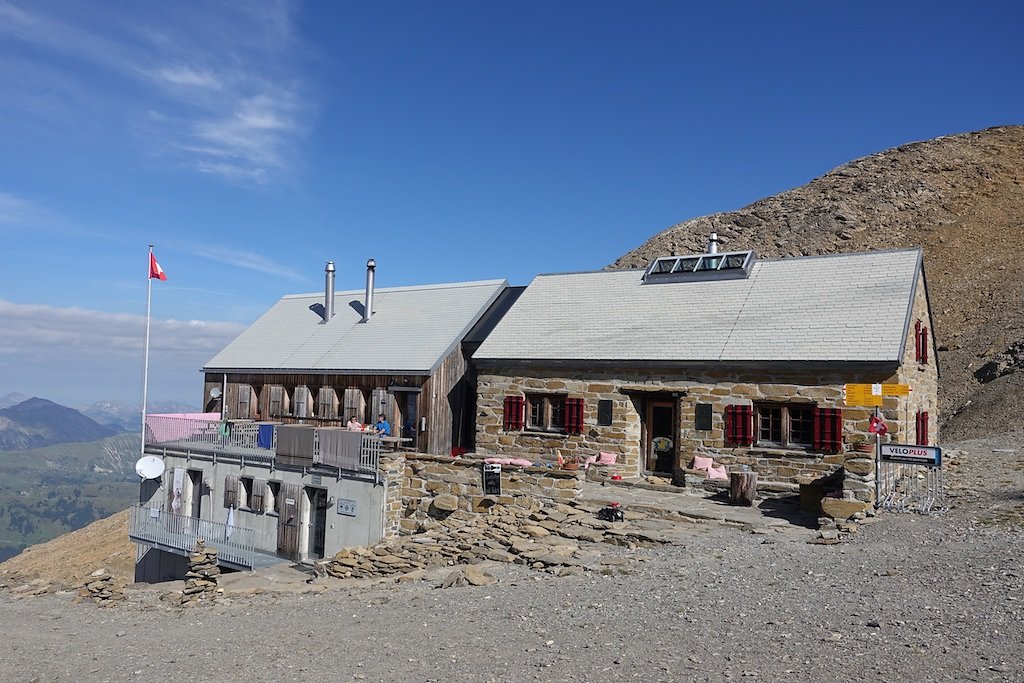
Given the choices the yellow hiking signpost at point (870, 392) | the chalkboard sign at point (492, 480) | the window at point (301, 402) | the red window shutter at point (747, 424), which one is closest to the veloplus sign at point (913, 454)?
the yellow hiking signpost at point (870, 392)

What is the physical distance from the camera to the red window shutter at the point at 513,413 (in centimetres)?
2359

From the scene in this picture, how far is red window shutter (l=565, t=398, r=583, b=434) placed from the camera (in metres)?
22.5

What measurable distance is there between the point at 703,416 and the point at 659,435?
2.06 meters

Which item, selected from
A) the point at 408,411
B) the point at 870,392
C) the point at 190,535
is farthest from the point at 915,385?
the point at 190,535

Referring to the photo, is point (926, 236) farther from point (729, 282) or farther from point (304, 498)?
point (304, 498)

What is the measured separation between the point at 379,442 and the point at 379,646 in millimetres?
10824

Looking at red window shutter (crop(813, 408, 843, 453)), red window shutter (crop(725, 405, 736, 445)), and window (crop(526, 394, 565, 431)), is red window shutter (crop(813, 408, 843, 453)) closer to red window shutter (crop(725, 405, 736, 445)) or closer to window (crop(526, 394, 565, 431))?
red window shutter (crop(725, 405, 736, 445))

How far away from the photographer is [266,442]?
24.8 m

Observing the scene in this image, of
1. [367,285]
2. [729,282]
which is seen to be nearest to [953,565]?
[729,282]

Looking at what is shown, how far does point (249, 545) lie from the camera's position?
22172mm

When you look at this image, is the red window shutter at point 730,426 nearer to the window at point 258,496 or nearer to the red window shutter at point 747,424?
the red window shutter at point 747,424

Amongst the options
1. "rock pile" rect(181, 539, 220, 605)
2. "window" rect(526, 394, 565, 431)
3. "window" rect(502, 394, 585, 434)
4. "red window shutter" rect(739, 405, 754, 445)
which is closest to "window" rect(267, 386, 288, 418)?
"rock pile" rect(181, 539, 220, 605)

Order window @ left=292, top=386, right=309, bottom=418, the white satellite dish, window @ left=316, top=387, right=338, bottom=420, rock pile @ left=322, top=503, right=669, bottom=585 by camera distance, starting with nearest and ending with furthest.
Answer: rock pile @ left=322, top=503, right=669, bottom=585 → the white satellite dish → window @ left=316, top=387, right=338, bottom=420 → window @ left=292, top=386, right=309, bottom=418

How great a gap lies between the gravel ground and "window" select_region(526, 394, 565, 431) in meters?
7.45
